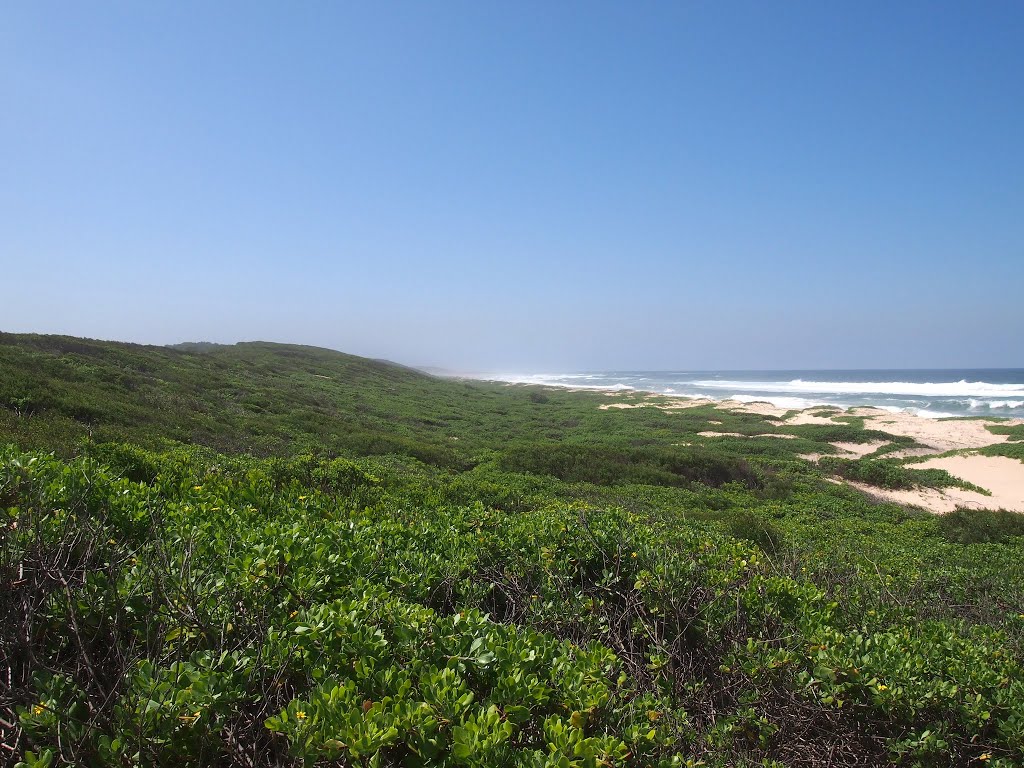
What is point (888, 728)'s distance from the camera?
2.92m

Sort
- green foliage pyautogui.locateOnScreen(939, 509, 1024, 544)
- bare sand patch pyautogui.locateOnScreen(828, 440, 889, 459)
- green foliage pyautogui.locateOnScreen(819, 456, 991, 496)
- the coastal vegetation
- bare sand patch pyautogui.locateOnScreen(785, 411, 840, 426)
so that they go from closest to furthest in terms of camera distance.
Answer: the coastal vegetation, green foliage pyautogui.locateOnScreen(939, 509, 1024, 544), green foliage pyautogui.locateOnScreen(819, 456, 991, 496), bare sand patch pyautogui.locateOnScreen(828, 440, 889, 459), bare sand patch pyautogui.locateOnScreen(785, 411, 840, 426)

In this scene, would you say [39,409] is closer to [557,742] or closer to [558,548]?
[558,548]

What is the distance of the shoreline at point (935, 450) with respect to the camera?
18094mm

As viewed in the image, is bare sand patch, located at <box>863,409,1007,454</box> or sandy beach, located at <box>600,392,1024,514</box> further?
bare sand patch, located at <box>863,409,1007,454</box>

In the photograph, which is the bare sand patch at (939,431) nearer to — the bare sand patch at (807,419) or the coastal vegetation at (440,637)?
the bare sand patch at (807,419)

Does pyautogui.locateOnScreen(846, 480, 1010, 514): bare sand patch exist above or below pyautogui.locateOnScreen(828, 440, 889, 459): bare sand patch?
below

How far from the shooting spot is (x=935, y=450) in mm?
28859

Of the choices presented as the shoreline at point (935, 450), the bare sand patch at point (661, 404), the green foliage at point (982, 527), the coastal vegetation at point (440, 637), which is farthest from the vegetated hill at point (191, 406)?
the shoreline at point (935, 450)

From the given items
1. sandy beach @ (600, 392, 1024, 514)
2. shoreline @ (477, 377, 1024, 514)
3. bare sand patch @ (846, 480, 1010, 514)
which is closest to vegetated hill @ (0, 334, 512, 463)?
bare sand patch @ (846, 480, 1010, 514)

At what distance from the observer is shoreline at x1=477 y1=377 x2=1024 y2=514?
59.4 ft

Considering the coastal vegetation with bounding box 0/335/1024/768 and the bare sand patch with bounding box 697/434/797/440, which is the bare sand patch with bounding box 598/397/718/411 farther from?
the coastal vegetation with bounding box 0/335/1024/768

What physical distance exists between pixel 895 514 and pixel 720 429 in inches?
803

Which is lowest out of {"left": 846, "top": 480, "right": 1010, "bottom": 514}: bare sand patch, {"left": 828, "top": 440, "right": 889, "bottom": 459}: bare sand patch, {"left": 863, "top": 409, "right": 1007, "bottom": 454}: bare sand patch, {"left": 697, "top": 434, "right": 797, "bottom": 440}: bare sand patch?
{"left": 846, "top": 480, "right": 1010, "bottom": 514}: bare sand patch

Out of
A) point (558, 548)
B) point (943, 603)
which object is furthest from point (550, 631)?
point (943, 603)
